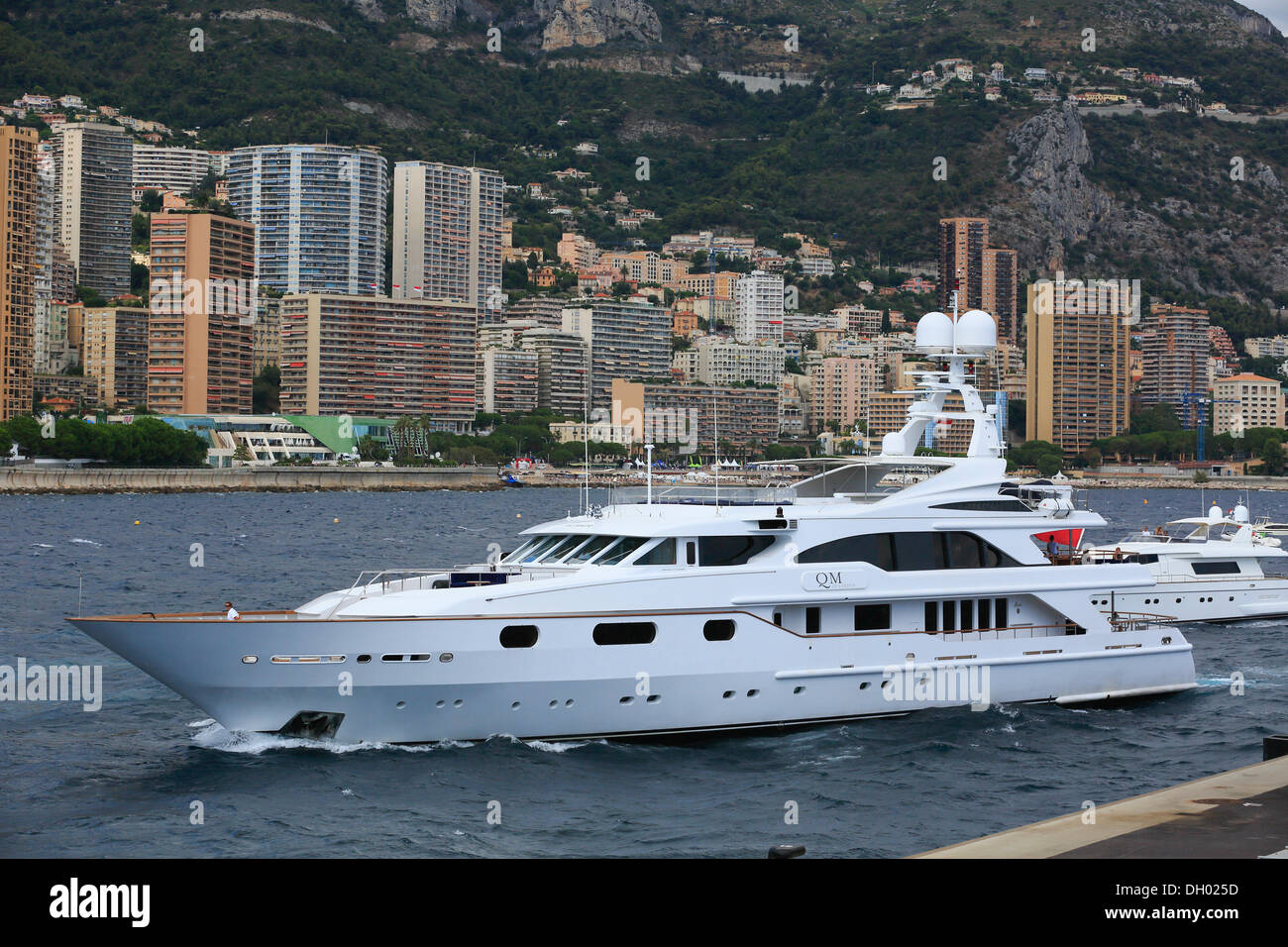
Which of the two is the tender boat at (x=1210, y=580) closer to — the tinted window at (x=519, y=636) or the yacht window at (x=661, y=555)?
the yacht window at (x=661, y=555)

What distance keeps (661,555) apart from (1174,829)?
8.95 m

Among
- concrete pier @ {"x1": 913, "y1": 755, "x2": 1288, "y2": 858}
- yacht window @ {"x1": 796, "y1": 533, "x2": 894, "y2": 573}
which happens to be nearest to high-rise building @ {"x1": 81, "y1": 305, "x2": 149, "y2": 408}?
yacht window @ {"x1": 796, "y1": 533, "x2": 894, "y2": 573}

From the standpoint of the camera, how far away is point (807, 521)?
1977cm

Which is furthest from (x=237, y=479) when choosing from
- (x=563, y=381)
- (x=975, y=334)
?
(x=975, y=334)

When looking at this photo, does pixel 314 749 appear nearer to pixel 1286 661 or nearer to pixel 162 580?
pixel 1286 661

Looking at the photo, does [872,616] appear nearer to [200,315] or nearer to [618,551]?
[618,551]

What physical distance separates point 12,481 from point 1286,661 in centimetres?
9417

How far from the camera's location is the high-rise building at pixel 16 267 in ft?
446

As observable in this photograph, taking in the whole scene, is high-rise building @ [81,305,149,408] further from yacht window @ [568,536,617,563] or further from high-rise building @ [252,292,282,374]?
Answer: yacht window @ [568,536,617,563]

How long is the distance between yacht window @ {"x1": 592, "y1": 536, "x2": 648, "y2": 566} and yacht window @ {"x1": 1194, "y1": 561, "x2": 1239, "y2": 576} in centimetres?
2097

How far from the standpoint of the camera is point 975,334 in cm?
2317

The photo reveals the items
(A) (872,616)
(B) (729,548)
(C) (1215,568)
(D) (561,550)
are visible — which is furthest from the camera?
(C) (1215,568)

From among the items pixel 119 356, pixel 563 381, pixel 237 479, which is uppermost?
pixel 119 356
